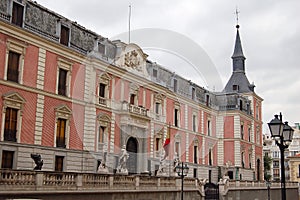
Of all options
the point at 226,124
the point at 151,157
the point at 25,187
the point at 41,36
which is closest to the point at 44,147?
the point at 41,36

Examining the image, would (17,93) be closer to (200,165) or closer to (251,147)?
(200,165)

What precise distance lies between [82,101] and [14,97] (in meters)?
5.46

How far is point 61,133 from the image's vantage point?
25484mm

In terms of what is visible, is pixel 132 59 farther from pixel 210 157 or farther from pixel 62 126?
pixel 210 157

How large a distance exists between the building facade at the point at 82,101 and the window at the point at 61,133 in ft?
0.20

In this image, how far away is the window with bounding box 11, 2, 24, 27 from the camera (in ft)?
74.8

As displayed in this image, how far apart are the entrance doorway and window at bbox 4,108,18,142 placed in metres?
10.6

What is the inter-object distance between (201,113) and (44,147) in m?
23.6

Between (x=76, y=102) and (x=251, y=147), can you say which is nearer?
(x=76, y=102)

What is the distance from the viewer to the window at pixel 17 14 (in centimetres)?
2281

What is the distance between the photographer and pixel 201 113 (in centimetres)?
4425

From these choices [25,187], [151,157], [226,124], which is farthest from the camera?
[226,124]

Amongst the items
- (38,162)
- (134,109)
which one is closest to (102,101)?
(134,109)

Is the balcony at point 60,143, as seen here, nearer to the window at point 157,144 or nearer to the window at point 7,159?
the window at point 7,159
